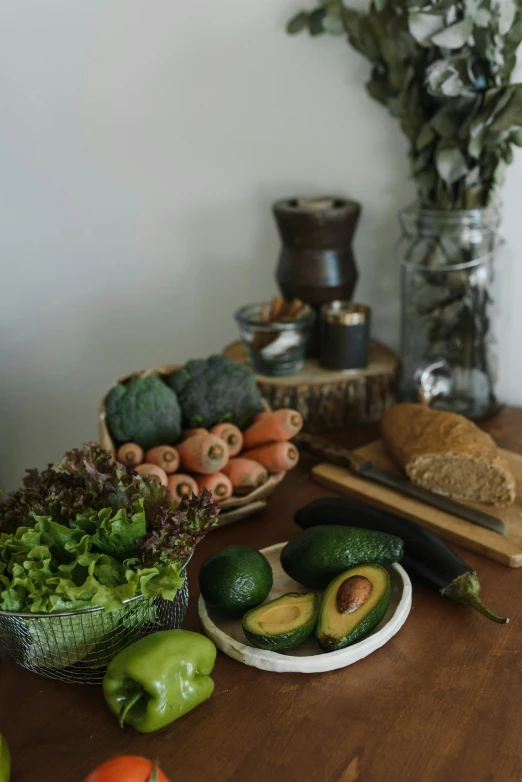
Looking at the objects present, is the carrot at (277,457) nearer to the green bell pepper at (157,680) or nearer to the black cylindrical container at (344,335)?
the black cylindrical container at (344,335)

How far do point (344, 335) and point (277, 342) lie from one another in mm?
125

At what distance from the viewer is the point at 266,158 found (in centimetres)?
161

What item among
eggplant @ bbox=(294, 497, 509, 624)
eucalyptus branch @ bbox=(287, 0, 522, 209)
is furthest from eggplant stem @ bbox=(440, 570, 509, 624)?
eucalyptus branch @ bbox=(287, 0, 522, 209)

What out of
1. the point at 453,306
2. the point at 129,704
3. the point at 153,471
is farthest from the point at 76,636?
the point at 453,306

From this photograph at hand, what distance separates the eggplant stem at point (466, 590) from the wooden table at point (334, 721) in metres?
0.02

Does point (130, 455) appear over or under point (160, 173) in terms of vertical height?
under

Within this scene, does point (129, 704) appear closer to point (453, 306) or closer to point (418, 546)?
point (418, 546)

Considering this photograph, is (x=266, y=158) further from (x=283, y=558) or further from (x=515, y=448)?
(x=283, y=558)

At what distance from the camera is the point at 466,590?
921mm

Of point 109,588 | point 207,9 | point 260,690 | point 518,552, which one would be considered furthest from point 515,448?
point 207,9

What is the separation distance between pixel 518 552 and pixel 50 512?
0.61 m

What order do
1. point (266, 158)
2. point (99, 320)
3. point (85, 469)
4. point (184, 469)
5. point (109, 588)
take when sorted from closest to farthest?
point (109, 588)
point (85, 469)
point (184, 469)
point (266, 158)
point (99, 320)

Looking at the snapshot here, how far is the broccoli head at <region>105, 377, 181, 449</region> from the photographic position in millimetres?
1203

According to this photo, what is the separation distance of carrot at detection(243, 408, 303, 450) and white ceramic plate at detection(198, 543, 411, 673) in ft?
1.00
